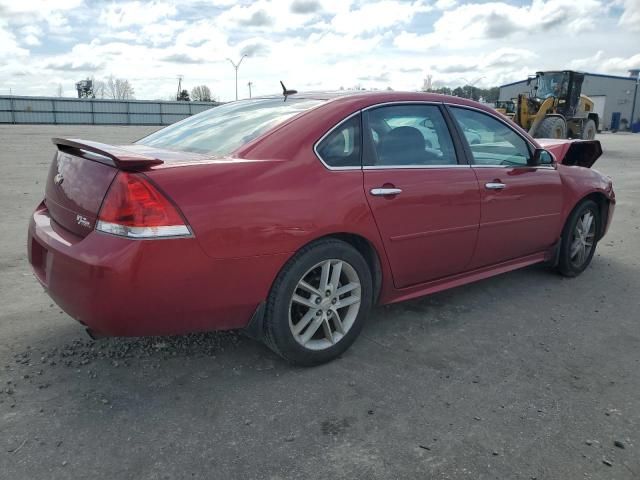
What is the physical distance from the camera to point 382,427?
8.33 ft

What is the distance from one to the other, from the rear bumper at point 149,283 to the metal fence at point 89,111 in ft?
142

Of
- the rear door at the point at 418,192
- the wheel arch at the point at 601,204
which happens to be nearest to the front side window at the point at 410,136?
the rear door at the point at 418,192

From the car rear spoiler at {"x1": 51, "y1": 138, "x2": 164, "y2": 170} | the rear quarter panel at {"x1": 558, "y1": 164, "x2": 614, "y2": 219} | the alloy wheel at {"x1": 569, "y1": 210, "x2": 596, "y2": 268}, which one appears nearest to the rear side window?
A: the car rear spoiler at {"x1": 51, "y1": 138, "x2": 164, "y2": 170}

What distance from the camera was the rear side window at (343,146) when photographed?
3.05 metres

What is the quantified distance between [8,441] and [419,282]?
248cm

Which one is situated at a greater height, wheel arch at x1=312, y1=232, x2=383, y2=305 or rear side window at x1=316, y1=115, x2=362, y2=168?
rear side window at x1=316, y1=115, x2=362, y2=168

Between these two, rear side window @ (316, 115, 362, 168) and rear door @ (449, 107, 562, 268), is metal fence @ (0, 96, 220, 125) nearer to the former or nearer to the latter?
rear door @ (449, 107, 562, 268)

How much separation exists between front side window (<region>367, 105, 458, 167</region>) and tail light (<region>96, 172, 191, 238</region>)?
4.20ft

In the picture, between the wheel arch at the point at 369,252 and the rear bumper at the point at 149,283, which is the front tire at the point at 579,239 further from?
the rear bumper at the point at 149,283

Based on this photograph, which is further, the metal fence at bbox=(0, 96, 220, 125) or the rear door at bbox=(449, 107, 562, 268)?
the metal fence at bbox=(0, 96, 220, 125)

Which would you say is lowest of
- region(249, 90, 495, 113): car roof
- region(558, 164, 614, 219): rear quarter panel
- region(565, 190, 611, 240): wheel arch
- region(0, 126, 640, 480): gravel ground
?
region(0, 126, 640, 480): gravel ground

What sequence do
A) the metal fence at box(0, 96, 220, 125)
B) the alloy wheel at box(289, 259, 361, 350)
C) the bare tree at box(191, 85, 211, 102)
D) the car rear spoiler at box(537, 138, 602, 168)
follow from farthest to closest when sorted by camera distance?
the bare tree at box(191, 85, 211, 102) → the metal fence at box(0, 96, 220, 125) → the car rear spoiler at box(537, 138, 602, 168) → the alloy wheel at box(289, 259, 361, 350)

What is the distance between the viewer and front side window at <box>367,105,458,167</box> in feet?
10.9

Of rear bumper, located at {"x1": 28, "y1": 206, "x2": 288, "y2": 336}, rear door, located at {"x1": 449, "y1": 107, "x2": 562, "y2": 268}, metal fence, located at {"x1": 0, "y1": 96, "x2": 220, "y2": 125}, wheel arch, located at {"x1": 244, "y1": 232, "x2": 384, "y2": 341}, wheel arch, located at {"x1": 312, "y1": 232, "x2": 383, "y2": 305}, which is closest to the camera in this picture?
rear bumper, located at {"x1": 28, "y1": 206, "x2": 288, "y2": 336}
